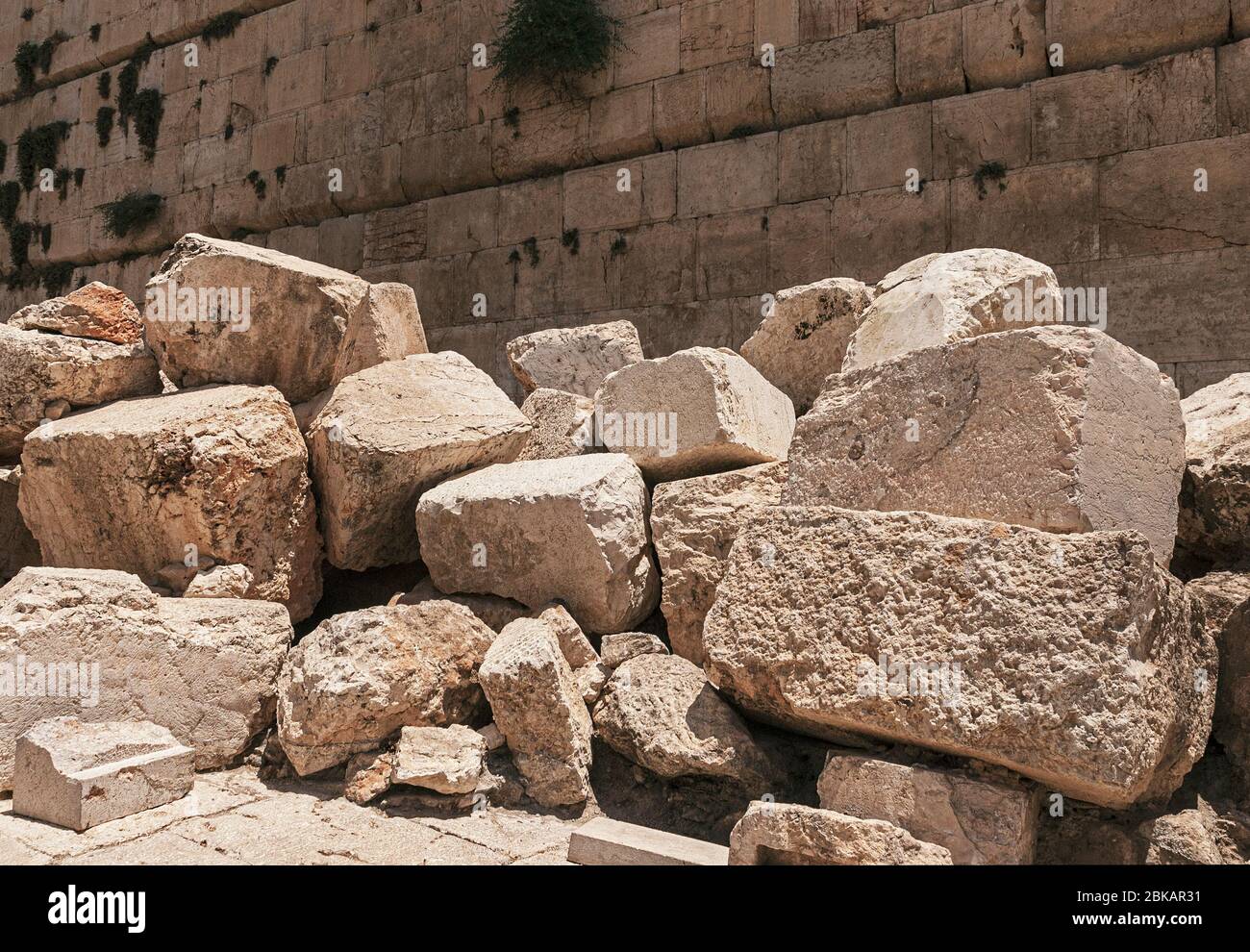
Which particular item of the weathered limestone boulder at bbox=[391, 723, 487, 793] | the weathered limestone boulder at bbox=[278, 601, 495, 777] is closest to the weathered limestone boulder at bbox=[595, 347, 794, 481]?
the weathered limestone boulder at bbox=[278, 601, 495, 777]

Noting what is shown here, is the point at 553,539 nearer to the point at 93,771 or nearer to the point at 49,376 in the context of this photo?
the point at 93,771

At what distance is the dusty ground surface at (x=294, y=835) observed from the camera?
3092mm

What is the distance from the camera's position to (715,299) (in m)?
8.13

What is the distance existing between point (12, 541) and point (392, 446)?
7.39 feet

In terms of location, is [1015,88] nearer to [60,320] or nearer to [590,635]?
[590,635]

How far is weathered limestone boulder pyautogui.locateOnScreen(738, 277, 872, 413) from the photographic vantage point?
4.98 metres

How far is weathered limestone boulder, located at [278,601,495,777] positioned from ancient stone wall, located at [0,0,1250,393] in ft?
15.3

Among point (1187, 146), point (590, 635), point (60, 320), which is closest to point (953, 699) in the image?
point (590, 635)

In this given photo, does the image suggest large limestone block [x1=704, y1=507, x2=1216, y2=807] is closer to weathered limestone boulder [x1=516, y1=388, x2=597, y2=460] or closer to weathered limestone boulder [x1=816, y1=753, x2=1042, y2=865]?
weathered limestone boulder [x1=816, y1=753, x2=1042, y2=865]

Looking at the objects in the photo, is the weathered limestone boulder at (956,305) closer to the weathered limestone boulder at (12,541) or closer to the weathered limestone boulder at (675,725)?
the weathered limestone boulder at (675,725)

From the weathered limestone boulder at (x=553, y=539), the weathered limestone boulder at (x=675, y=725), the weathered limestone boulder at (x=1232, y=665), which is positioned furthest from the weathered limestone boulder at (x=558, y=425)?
the weathered limestone boulder at (x=1232, y=665)

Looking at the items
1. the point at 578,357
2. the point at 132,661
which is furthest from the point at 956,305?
the point at 132,661

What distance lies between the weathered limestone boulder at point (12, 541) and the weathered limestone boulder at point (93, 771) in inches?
76.5

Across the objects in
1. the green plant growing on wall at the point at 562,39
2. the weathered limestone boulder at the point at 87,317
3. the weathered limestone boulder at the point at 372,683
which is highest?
the green plant growing on wall at the point at 562,39
